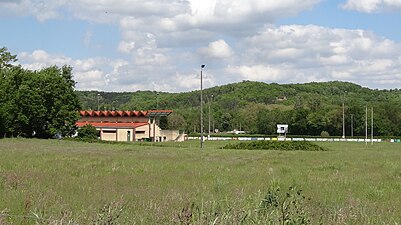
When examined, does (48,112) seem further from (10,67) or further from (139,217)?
(139,217)

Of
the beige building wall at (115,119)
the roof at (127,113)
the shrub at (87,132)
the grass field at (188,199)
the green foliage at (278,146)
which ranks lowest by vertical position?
the green foliage at (278,146)

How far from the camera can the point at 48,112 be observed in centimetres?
8162

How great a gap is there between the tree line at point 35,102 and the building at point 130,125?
1819cm

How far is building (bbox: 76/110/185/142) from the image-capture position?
10319 centimetres

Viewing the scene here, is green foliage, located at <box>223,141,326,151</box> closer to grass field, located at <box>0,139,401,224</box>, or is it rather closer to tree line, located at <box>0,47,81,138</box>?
tree line, located at <box>0,47,81,138</box>

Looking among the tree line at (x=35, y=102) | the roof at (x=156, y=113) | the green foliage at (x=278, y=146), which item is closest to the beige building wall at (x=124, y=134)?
the roof at (x=156, y=113)

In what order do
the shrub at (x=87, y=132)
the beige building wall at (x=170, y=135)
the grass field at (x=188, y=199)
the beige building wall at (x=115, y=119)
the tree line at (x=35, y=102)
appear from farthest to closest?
the beige building wall at (x=170, y=135), the beige building wall at (x=115, y=119), the shrub at (x=87, y=132), the tree line at (x=35, y=102), the grass field at (x=188, y=199)

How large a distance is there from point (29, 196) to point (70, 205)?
1152mm

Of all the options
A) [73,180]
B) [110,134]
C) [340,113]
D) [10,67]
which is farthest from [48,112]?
[340,113]

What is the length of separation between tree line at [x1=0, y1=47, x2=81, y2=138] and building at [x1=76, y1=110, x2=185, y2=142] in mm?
18192

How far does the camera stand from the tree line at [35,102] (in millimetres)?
76438

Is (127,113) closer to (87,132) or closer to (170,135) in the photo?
(170,135)

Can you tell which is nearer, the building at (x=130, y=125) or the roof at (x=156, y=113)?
the building at (x=130, y=125)

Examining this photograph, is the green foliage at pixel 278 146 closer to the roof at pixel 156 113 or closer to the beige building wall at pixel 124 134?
the beige building wall at pixel 124 134
